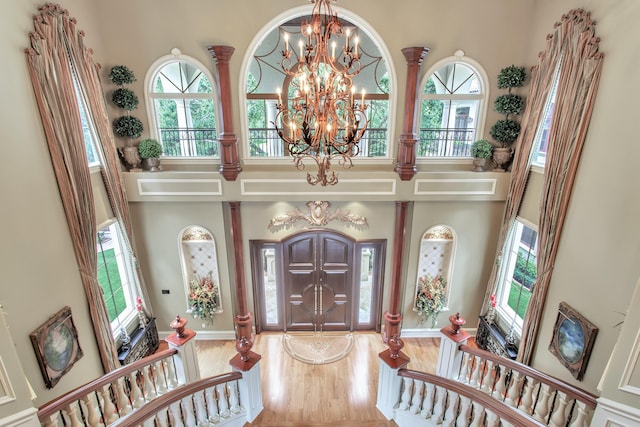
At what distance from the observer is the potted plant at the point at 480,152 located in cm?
518

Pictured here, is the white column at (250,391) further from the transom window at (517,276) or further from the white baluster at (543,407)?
the transom window at (517,276)

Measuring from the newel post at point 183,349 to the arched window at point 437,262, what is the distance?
3916 mm

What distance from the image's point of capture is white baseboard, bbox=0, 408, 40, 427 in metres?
1.89

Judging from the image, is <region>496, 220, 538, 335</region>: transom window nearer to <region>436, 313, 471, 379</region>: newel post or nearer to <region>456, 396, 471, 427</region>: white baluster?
<region>436, 313, 471, 379</region>: newel post

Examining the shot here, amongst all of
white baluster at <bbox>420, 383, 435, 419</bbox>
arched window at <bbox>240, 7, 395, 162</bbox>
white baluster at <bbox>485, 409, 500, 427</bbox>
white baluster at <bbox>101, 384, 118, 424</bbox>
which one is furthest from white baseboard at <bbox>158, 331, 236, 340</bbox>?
white baluster at <bbox>485, 409, 500, 427</bbox>

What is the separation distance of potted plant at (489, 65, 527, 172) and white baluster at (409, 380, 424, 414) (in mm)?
3590

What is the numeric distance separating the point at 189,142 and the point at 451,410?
5.16 m

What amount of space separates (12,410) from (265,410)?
3.03 metres

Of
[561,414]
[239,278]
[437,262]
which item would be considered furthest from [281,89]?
[561,414]

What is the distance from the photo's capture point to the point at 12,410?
1.93m

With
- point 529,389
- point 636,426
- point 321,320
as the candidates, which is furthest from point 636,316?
point 321,320

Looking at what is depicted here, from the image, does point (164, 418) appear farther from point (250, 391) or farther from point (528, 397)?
point (528, 397)

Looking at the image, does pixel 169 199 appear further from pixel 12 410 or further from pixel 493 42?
pixel 493 42

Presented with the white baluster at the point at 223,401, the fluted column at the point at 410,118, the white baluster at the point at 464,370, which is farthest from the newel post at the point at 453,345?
the white baluster at the point at 223,401
